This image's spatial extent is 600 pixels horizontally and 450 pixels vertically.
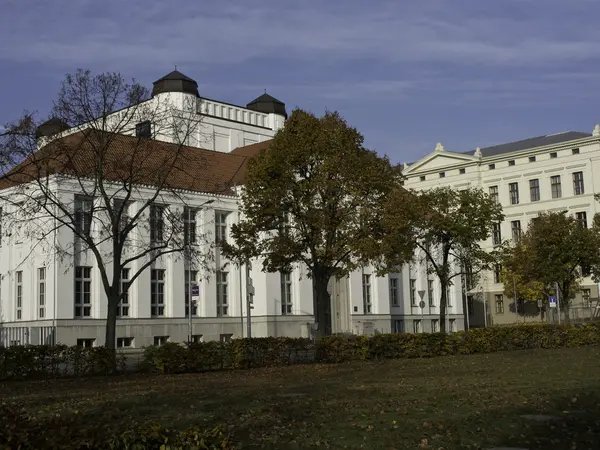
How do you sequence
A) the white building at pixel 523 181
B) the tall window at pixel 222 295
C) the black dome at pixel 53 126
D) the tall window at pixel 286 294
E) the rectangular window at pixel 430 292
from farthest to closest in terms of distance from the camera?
the white building at pixel 523 181 < the rectangular window at pixel 430 292 < the tall window at pixel 286 294 < the tall window at pixel 222 295 < the black dome at pixel 53 126

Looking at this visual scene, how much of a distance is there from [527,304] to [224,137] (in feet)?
124

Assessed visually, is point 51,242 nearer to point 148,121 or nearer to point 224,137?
point 148,121

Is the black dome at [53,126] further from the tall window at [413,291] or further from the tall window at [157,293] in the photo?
the tall window at [413,291]

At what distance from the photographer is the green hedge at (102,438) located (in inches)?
233

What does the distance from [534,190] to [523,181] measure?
Answer: 1.52 m

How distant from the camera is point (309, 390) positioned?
663 inches

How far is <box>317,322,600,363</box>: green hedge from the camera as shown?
95.6 ft

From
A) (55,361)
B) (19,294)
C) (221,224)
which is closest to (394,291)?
(221,224)

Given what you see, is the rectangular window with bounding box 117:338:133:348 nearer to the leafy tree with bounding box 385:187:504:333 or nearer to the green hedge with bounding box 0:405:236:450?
the leafy tree with bounding box 385:187:504:333

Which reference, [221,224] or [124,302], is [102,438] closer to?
[124,302]

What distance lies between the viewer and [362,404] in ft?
44.8

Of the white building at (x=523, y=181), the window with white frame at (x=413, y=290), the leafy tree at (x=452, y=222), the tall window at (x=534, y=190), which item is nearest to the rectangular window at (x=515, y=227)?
the white building at (x=523, y=181)

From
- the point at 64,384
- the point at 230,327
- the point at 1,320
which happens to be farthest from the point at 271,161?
the point at 1,320

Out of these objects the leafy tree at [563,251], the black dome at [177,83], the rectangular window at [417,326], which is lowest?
the rectangular window at [417,326]
